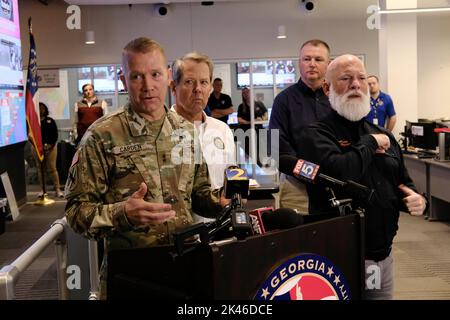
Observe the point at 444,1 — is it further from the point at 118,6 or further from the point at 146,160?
the point at 146,160

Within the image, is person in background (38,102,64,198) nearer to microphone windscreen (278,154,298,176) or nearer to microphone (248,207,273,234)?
microphone windscreen (278,154,298,176)

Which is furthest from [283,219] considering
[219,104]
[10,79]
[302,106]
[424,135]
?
[219,104]

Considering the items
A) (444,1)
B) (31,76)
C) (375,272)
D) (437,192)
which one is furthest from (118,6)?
(375,272)

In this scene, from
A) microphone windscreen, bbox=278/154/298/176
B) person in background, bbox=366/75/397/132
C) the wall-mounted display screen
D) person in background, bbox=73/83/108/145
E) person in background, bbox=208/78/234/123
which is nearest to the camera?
microphone windscreen, bbox=278/154/298/176

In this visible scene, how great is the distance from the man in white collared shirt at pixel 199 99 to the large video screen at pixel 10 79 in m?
4.77

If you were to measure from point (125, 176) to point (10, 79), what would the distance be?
20.1 feet

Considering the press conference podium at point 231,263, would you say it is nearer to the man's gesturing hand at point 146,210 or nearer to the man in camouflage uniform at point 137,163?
the man's gesturing hand at point 146,210

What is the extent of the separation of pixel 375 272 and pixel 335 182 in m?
0.52

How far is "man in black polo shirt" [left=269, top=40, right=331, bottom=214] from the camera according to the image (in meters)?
2.69

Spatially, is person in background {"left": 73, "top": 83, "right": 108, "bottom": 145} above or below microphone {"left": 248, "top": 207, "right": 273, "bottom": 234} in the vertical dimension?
above

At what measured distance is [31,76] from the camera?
6.91 m

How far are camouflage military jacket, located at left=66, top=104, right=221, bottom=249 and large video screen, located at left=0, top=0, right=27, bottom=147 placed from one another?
5535mm

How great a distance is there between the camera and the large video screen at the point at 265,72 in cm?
1123

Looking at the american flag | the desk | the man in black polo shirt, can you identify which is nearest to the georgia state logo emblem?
the man in black polo shirt
